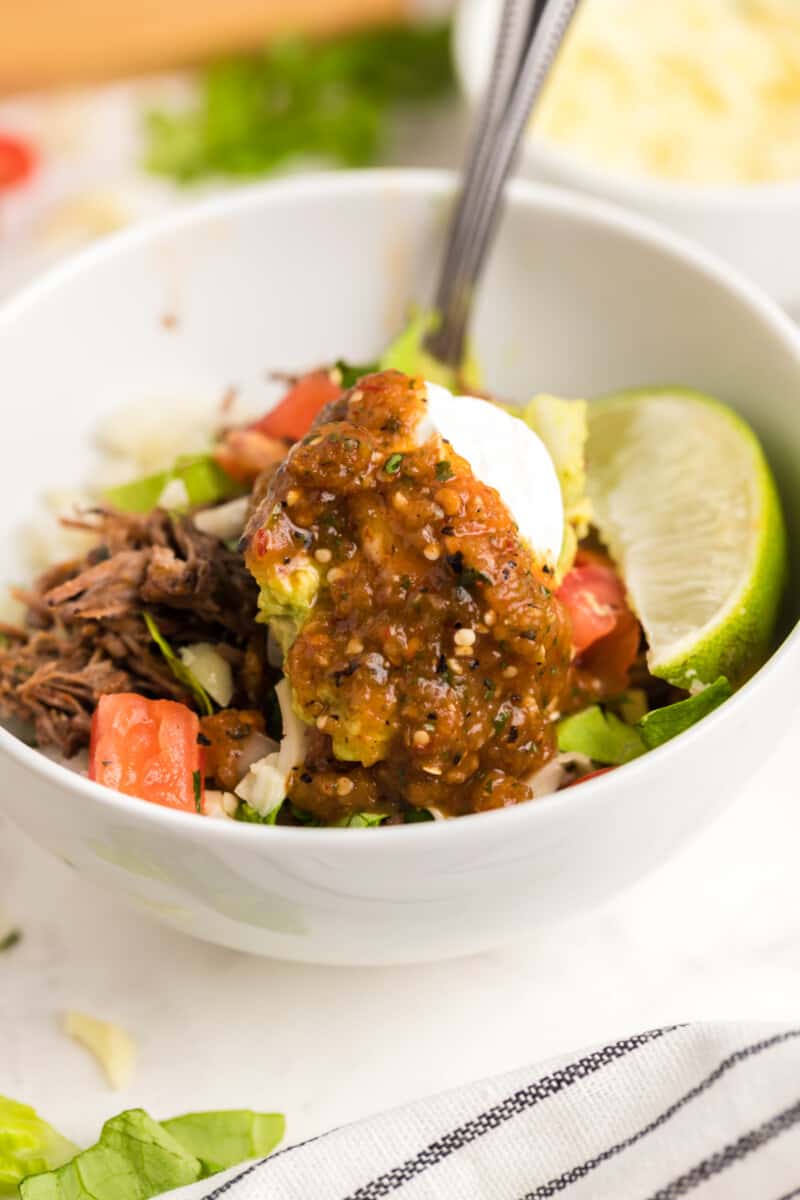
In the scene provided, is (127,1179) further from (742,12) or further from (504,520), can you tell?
(742,12)

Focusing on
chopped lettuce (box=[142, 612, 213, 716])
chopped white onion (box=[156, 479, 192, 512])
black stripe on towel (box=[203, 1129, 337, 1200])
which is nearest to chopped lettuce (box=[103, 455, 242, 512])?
chopped white onion (box=[156, 479, 192, 512])

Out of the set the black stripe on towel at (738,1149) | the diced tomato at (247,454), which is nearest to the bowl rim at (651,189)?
the diced tomato at (247,454)

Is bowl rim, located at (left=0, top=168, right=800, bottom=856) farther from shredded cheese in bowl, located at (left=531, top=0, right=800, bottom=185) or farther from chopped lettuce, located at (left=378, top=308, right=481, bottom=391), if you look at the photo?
shredded cheese in bowl, located at (left=531, top=0, right=800, bottom=185)

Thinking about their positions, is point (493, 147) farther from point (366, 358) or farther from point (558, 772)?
point (558, 772)

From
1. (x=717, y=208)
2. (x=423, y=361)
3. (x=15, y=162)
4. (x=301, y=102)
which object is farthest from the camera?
(x=301, y=102)

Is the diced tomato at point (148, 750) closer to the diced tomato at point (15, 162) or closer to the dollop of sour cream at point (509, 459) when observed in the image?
the dollop of sour cream at point (509, 459)

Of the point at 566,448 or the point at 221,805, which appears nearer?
the point at 221,805

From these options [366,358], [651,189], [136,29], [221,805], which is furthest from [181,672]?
[136,29]
